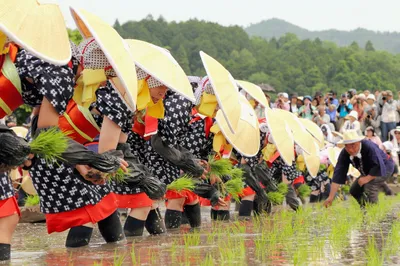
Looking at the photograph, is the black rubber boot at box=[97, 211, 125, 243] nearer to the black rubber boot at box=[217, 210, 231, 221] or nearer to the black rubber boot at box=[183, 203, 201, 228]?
the black rubber boot at box=[183, 203, 201, 228]

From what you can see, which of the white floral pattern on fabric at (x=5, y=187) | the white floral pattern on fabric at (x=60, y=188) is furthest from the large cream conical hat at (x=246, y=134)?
the white floral pattern on fabric at (x=5, y=187)

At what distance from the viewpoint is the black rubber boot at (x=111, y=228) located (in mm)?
7883

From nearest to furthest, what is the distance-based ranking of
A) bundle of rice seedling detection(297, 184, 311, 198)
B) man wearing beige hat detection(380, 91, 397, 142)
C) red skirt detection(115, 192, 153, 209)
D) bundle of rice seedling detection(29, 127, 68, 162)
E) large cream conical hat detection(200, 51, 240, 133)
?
1. bundle of rice seedling detection(29, 127, 68, 162)
2. red skirt detection(115, 192, 153, 209)
3. large cream conical hat detection(200, 51, 240, 133)
4. bundle of rice seedling detection(297, 184, 311, 198)
5. man wearing beige hat detection(380, 91, 397, 142)

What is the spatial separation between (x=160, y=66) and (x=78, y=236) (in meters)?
1.47

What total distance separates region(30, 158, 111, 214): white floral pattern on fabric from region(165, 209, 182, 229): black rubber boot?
9.47 feet

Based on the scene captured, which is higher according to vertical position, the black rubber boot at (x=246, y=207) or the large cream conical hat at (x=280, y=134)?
the large cream conical hat at (x=280, y=134)

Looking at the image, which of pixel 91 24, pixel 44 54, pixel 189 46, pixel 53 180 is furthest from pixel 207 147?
pixel 189 46

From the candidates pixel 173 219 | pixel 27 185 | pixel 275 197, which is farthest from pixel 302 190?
pixel 173 219

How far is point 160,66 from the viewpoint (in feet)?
25.5

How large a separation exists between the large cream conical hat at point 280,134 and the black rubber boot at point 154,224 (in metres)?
2.81

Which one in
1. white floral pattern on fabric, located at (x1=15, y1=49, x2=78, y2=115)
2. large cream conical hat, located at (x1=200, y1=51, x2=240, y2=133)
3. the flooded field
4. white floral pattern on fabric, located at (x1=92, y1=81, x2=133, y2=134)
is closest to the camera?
white floral pattern on fabric, located at (x1=15, y1=49, x2=78, y2=115)

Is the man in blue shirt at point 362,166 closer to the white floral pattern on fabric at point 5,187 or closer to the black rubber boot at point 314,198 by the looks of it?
the black rubber boot at point 314,198

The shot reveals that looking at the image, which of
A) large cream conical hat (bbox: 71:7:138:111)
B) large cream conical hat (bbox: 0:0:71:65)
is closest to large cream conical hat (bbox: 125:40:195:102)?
large cream conical hat (bbox: 71:7:138:111)

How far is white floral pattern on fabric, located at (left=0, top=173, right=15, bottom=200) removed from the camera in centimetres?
638
